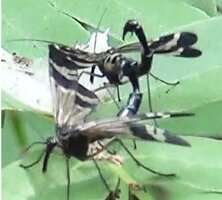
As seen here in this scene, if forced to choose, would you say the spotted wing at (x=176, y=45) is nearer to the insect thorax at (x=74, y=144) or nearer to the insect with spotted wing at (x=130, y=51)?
the insect with spotted wing at (x=130, y=51)

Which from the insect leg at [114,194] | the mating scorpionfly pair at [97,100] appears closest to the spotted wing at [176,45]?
the mating scorpionfly pair at [97,100]

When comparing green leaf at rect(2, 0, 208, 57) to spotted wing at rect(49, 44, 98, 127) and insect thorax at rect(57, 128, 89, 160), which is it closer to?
spotted wing at rect(49, 44, 98, 127)

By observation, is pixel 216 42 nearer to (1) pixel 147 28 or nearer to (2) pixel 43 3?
(1) pixel 147 28

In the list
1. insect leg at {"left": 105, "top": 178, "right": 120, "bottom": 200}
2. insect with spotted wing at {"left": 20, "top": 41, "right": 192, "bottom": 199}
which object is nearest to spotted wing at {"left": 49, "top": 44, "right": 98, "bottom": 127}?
insect with spotted wing at {"left": 20, "top": 41, "right": 192, "bottom": 199}

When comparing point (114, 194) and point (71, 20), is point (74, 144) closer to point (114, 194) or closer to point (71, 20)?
point (114, 194)

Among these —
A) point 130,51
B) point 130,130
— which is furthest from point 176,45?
point 130,130

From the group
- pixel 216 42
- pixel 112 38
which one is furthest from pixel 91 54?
pixel 216 42

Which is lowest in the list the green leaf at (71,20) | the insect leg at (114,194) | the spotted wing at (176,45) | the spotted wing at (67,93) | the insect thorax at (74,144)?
the insect leg at (114,194)
